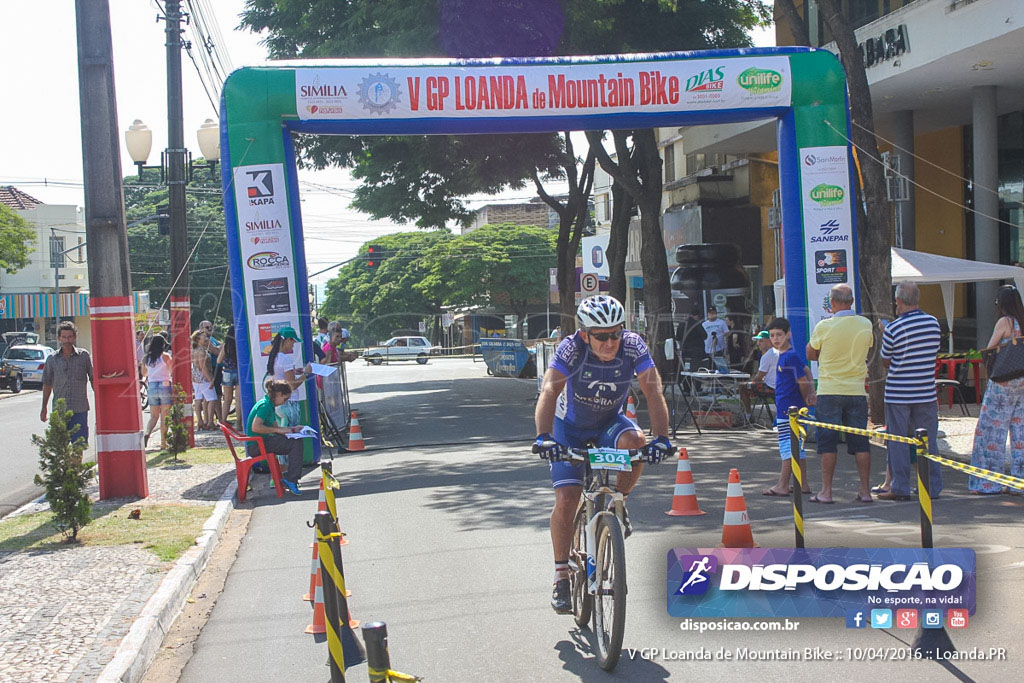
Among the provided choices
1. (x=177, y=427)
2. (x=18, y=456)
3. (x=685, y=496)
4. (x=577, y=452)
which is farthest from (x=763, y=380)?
(x=18, y=456)

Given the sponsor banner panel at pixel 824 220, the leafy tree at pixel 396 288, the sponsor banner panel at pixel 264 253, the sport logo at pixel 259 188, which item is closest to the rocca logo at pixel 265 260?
the sponsor banner panel at pixel 264 253

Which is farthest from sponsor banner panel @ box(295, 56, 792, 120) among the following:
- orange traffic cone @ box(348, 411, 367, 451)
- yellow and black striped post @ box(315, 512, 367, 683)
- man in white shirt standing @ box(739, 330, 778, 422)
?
yellow and black striped post @ box(315, 512, 367, 683)

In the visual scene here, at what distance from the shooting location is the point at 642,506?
31.8 feet

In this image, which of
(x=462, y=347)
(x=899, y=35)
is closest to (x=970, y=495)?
(x=899, y=35)

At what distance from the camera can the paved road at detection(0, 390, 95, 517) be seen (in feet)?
40.5

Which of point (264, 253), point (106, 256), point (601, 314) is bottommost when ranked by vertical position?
point (601, 314)

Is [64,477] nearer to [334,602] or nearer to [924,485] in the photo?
[334,602]

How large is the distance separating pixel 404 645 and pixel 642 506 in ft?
14.1

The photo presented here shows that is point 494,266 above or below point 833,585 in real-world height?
above

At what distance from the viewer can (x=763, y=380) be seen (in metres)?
13.8

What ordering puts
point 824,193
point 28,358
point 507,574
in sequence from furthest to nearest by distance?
point 28,358 < point 824,193 < point 507,574

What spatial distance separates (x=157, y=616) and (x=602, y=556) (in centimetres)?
280

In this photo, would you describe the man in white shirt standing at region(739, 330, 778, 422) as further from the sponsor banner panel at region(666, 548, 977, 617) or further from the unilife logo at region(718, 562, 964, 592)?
the unilife logo at region(718, 562, 964, 592)

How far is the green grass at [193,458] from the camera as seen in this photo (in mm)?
14283
